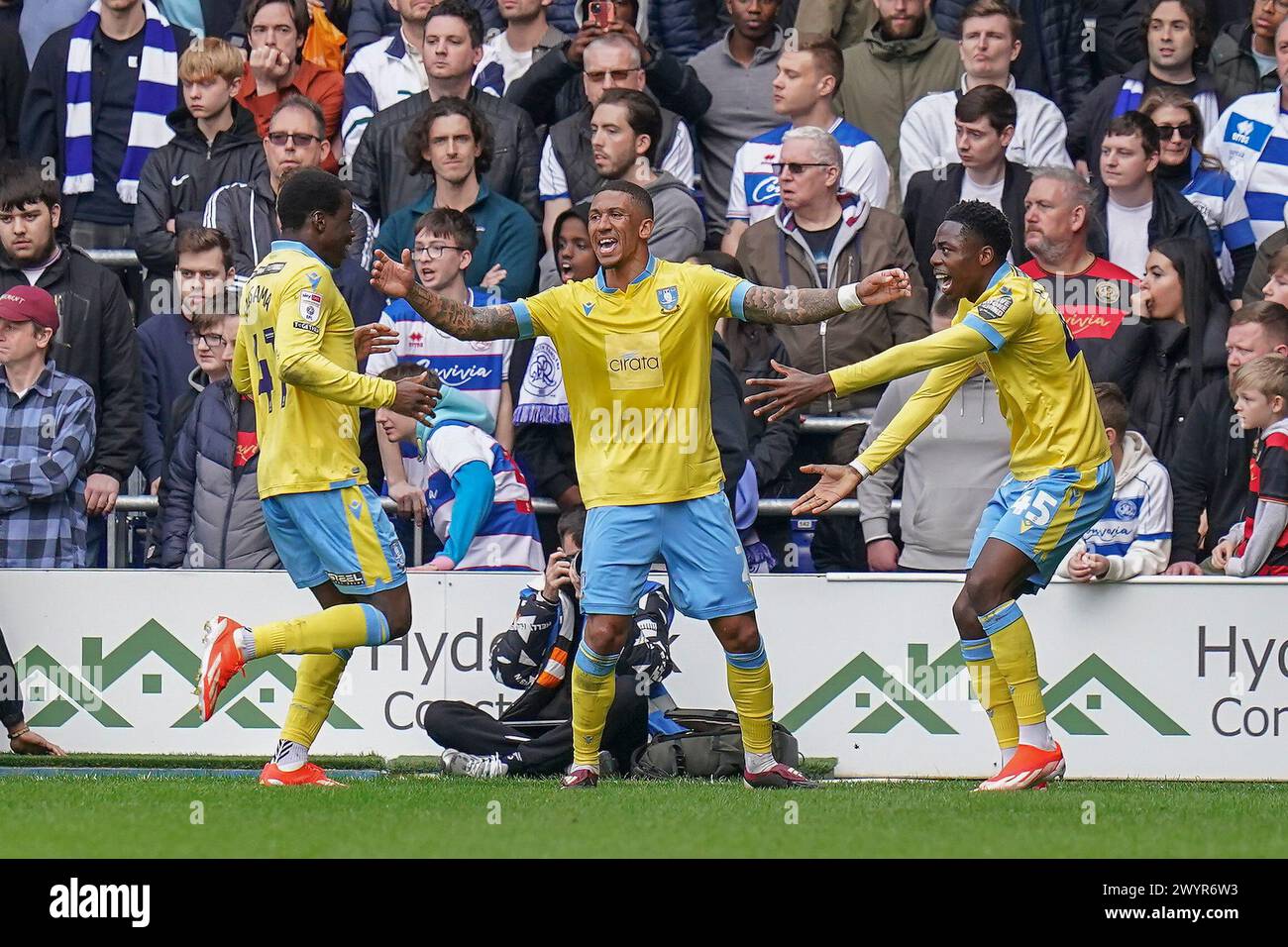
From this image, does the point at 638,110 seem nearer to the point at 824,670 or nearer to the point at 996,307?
the point at 824,670

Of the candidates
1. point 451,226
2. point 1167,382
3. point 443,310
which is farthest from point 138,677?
point 1167,382

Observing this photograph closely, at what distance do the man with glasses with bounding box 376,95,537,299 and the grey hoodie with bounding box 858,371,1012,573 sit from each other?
2603 mm

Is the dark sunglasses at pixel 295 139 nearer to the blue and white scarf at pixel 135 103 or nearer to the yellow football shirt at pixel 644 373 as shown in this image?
the blue and white scarf at pixel 135 103

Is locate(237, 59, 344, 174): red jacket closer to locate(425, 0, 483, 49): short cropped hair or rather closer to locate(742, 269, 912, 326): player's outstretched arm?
locate(425, 0, 483, 49): short cropped hair

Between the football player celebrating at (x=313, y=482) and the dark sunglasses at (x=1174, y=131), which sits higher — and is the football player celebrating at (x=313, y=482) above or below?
below

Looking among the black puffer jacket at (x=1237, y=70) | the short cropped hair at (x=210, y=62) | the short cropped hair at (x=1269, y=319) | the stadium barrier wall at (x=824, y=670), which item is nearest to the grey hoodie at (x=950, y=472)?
the stadium barrier wall at (x=824, y=670)

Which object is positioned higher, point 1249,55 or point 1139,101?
point 1249,55

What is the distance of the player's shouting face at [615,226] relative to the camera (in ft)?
30.1

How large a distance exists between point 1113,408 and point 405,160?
5.02 m

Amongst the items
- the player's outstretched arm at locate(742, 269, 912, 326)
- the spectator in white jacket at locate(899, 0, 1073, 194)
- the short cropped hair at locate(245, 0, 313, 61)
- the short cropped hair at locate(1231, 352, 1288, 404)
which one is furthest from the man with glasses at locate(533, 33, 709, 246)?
the player's outstretched arm at locate(742, 269, 912, 326)

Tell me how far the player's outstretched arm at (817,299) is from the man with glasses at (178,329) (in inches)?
177

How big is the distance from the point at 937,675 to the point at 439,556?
292 centimetres

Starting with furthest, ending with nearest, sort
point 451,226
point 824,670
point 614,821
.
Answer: point 451,226
point 824,670
point 614,821

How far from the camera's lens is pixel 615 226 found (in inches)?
361
